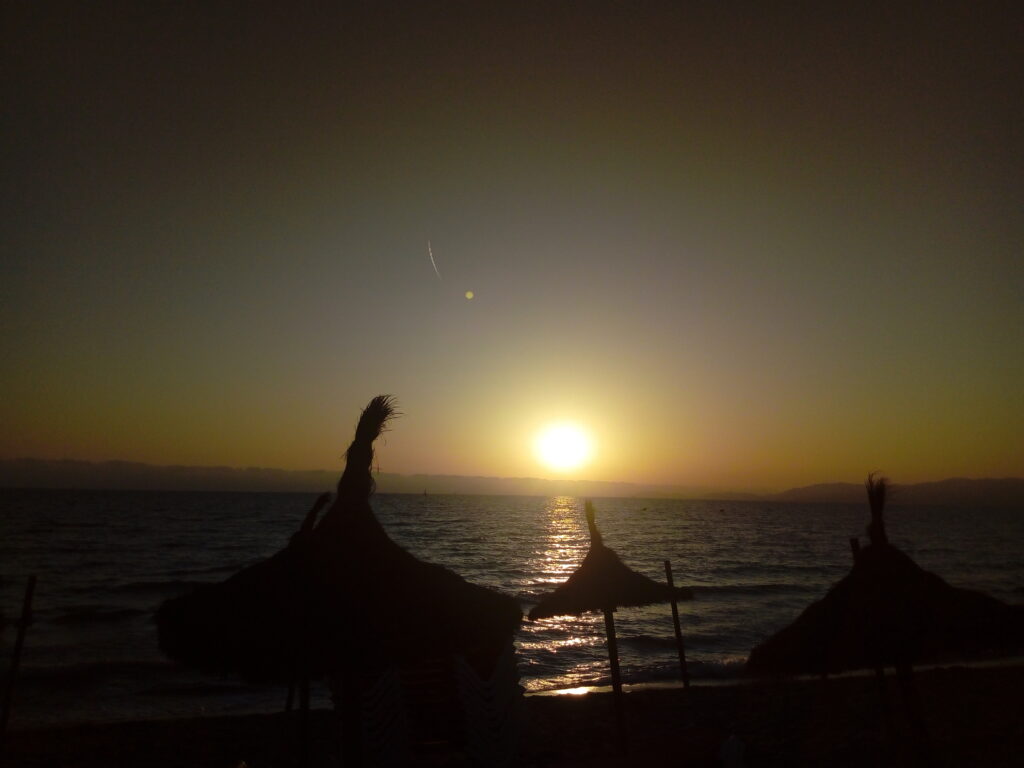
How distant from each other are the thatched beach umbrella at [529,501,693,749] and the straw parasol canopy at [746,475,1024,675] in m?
2.75

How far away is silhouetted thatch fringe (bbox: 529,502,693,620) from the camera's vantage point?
29.8 ft

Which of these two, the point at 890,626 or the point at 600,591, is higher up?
the point at 890,626

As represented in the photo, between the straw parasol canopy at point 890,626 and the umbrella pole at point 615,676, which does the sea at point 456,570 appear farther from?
the umbrella pole at point 615,676

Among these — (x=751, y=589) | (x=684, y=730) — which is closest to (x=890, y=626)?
(x=684, y=730)

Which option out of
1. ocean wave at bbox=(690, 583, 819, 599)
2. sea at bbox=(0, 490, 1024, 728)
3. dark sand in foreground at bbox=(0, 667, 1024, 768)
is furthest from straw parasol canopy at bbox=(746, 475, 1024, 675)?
ocean wave at bbox=(690, 583, 819, 599)

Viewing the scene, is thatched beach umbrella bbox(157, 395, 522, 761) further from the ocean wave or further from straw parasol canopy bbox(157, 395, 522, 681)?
the ocean wave

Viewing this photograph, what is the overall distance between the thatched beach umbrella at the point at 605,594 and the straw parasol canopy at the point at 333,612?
14.8 feet

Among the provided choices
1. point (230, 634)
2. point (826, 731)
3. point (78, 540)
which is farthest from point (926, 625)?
point (78, 540)

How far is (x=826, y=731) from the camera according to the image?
12.5 m

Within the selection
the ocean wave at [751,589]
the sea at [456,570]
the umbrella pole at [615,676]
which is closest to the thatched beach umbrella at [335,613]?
the sea at [456,570]

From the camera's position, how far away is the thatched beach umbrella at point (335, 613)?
4.26 metres

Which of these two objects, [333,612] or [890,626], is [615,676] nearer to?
[890,626]

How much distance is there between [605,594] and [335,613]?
18.9 feet

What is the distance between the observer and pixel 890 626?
5941mm
